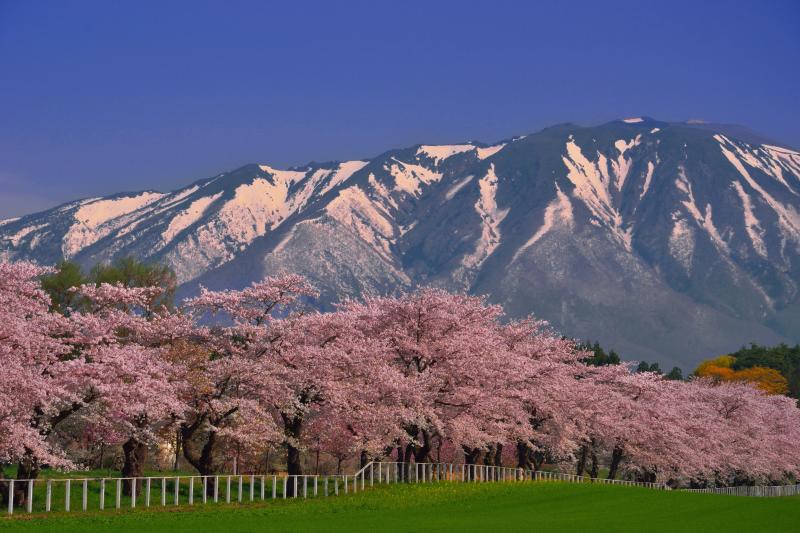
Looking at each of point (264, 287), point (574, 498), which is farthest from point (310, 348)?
point (574, 498)

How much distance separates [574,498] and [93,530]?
29.2 meters

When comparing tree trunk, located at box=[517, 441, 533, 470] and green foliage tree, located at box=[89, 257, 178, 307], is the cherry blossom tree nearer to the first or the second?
tree trunk, located at box=[517, 441, 533, 470]

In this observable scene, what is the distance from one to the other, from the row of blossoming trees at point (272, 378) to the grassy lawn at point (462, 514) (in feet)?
21.3

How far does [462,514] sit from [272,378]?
1689 cm

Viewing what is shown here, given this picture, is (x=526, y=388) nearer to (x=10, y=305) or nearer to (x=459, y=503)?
(x=459, y=503)

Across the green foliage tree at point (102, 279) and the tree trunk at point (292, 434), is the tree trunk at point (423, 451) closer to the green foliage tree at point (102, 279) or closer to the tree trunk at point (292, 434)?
the tree trunk at point (292, 434)

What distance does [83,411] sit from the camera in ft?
188

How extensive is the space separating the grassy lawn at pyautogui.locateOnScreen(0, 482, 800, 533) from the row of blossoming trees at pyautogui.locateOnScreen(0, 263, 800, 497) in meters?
6.50

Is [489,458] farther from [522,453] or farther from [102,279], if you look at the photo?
[102,279]

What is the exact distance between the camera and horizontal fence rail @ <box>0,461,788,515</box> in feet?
166

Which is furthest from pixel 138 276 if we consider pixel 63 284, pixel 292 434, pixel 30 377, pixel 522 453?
pixel 30 377

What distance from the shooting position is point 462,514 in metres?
49.6

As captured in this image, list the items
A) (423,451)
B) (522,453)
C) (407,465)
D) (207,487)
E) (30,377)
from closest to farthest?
(30,377)
(207,487)
(423,451)
(407,465)
(522,453)

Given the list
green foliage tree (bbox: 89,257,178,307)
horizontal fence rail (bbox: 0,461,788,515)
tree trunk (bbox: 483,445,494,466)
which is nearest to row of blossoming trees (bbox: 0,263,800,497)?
tree trunk (bbox: 483,445,494,466)
